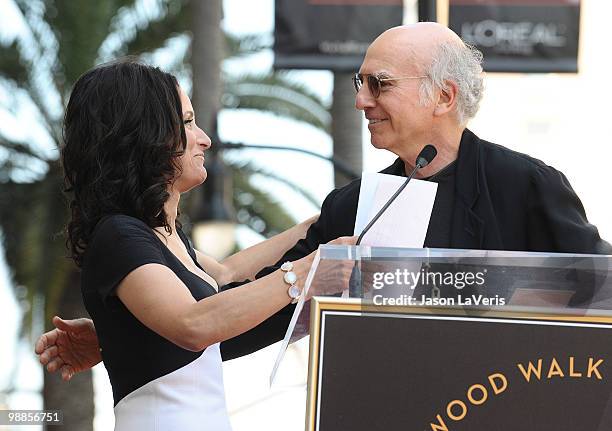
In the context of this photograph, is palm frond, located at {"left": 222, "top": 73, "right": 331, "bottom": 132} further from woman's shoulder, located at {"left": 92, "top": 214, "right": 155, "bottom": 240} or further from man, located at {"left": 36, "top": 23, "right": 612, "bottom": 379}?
woman's shoulder, located at {"left": 92, "top": 214, "right": 155, "bottom": 240}

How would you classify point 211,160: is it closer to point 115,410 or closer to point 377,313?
point 115,410

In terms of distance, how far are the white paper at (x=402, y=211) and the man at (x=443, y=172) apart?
1.22 ft

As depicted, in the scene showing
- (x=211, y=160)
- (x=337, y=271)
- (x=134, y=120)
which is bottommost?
(x=211, y=160)

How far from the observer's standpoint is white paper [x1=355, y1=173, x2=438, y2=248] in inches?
148

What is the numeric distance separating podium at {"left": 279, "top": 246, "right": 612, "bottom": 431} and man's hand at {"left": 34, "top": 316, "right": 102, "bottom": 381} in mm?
1494

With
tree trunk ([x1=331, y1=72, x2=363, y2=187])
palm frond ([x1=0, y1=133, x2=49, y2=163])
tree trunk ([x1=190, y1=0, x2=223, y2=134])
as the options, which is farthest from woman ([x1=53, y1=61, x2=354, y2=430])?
palm frond ([x1=0, y1=133, x2=49, y2=163])

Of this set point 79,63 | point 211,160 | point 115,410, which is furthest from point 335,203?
point 79,63

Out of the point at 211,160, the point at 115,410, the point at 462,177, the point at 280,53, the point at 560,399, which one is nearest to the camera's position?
the point at 560,399

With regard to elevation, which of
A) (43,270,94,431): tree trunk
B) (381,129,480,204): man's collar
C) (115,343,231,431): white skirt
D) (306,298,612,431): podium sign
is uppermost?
(381,129,480,204): man's collar

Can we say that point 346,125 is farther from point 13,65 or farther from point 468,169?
point 468,169

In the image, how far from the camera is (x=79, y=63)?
13.8m

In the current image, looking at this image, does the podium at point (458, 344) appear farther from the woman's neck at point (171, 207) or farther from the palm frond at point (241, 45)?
the palm frond at point (241, 45)

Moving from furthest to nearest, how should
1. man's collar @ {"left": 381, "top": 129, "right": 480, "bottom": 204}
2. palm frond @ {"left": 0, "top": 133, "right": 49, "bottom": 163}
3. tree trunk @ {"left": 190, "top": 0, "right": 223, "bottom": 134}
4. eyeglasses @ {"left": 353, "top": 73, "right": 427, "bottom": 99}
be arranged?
palm frond @ {"left": 0, "top": 133, "right": 49, "bottom": 163}
tree trunk @ {"left": 190, "top": 0, "right": 223, "bottom": 134}
eyeglasses @ {"left": 353, "top": 73, "right": 427, "bottom": 99}
man's collar @ {"left": 381, "top": 129, "right": 480, "bottom": 204}

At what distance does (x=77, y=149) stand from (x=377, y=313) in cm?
138
